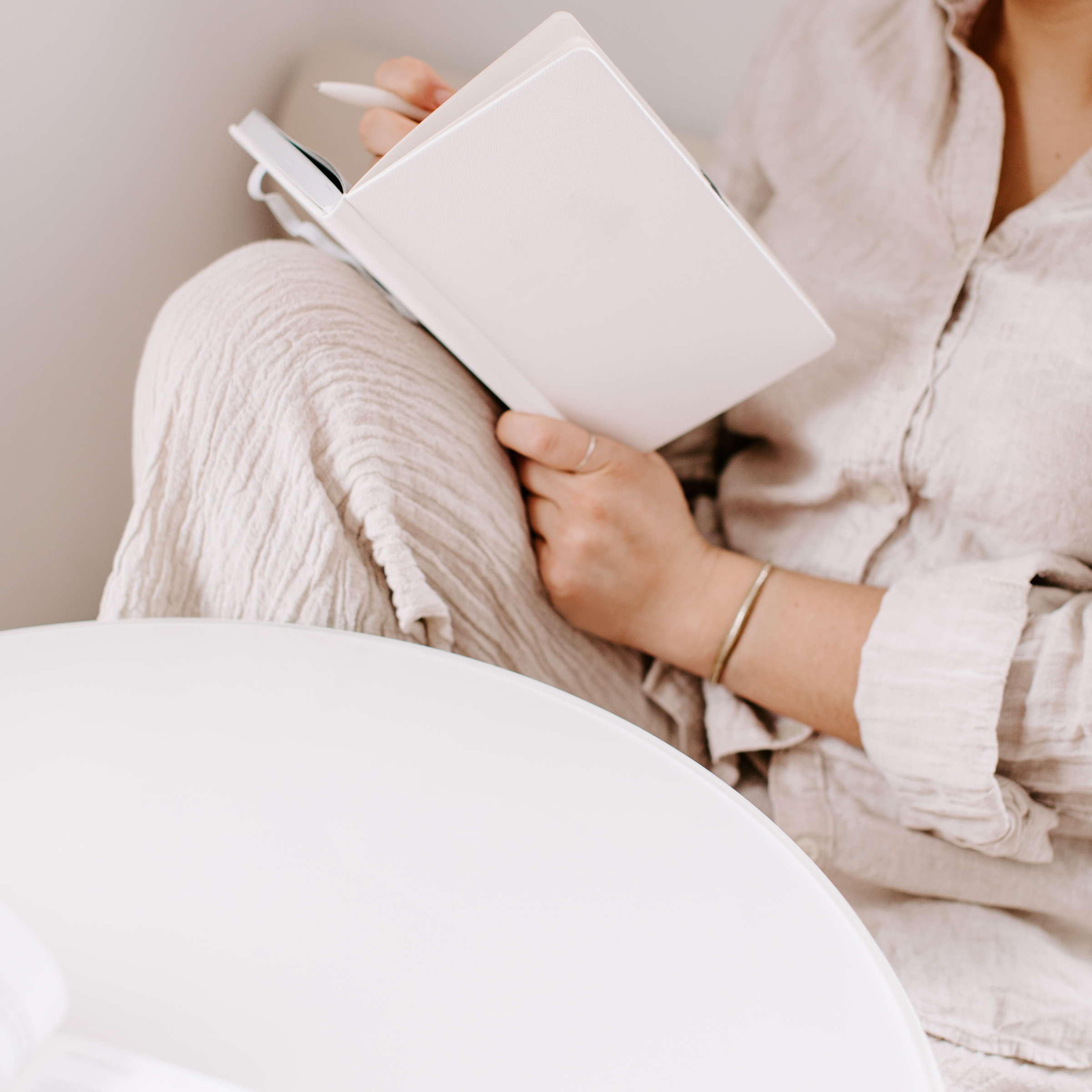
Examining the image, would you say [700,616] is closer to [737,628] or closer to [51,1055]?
[737,628]

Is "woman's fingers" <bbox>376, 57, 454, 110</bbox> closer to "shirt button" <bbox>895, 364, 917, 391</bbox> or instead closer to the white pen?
the white pen

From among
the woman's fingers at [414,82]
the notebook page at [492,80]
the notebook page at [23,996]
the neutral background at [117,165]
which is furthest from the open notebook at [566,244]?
the notebook page at [23,996]

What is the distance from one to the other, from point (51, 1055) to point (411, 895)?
113mm

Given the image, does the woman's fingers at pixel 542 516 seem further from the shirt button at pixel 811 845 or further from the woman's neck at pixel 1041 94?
the woman's neck at pixel 1041 94

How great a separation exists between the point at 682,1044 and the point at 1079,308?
50 centimetres

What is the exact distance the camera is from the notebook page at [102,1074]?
236 millimetres

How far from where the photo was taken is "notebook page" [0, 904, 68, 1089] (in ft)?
0.78

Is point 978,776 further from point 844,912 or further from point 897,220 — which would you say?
point 897,220

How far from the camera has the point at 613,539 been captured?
0.53 metres

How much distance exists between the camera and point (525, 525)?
0.54 m

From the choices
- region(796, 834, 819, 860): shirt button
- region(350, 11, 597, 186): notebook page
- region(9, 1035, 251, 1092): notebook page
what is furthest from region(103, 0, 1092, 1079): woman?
region(9, 1035, 251, 1092): notebook page

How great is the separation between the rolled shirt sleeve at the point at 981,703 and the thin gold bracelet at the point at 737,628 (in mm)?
89

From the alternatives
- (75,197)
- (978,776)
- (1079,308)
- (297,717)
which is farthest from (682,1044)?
(75,197)

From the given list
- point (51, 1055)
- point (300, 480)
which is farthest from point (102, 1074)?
point (300, 480)
